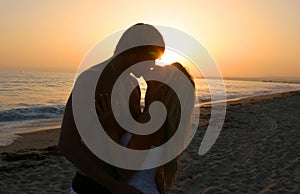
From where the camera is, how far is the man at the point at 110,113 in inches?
53.6

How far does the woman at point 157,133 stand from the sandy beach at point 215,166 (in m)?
4.81

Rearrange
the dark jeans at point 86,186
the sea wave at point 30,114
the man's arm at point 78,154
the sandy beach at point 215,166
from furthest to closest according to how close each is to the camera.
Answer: the sea wave at point 30,114 → the sandy beach at point 215,166 → the dark jeans at point 86,186 → the man's arm at point 78,154

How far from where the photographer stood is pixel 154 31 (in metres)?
1.47

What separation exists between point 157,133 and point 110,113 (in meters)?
0.21

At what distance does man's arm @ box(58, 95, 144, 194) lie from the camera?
4.45ft

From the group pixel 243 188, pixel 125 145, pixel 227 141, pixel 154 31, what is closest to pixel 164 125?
pixel 125 145

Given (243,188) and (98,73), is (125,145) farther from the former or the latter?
(243,188)

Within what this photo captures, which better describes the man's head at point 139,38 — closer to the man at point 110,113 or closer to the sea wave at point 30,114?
the man at point 110,113

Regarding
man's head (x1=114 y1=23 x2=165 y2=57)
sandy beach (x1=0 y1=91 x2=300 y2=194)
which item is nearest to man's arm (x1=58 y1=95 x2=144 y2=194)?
man's head (x1=114 y1=23 x2=165 y2=57)

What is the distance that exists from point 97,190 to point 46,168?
→ 6.84m

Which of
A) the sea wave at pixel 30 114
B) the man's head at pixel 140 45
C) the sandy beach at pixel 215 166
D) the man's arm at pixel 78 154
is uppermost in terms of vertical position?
the man's head at pixel 140 45

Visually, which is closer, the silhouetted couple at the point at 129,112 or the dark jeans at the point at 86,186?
the silhouetted couple at the point at 129,112

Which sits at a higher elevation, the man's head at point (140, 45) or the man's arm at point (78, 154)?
the man's head at point (140, 45)

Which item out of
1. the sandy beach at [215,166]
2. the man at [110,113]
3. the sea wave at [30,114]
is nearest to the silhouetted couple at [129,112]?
the man at [110,113]
